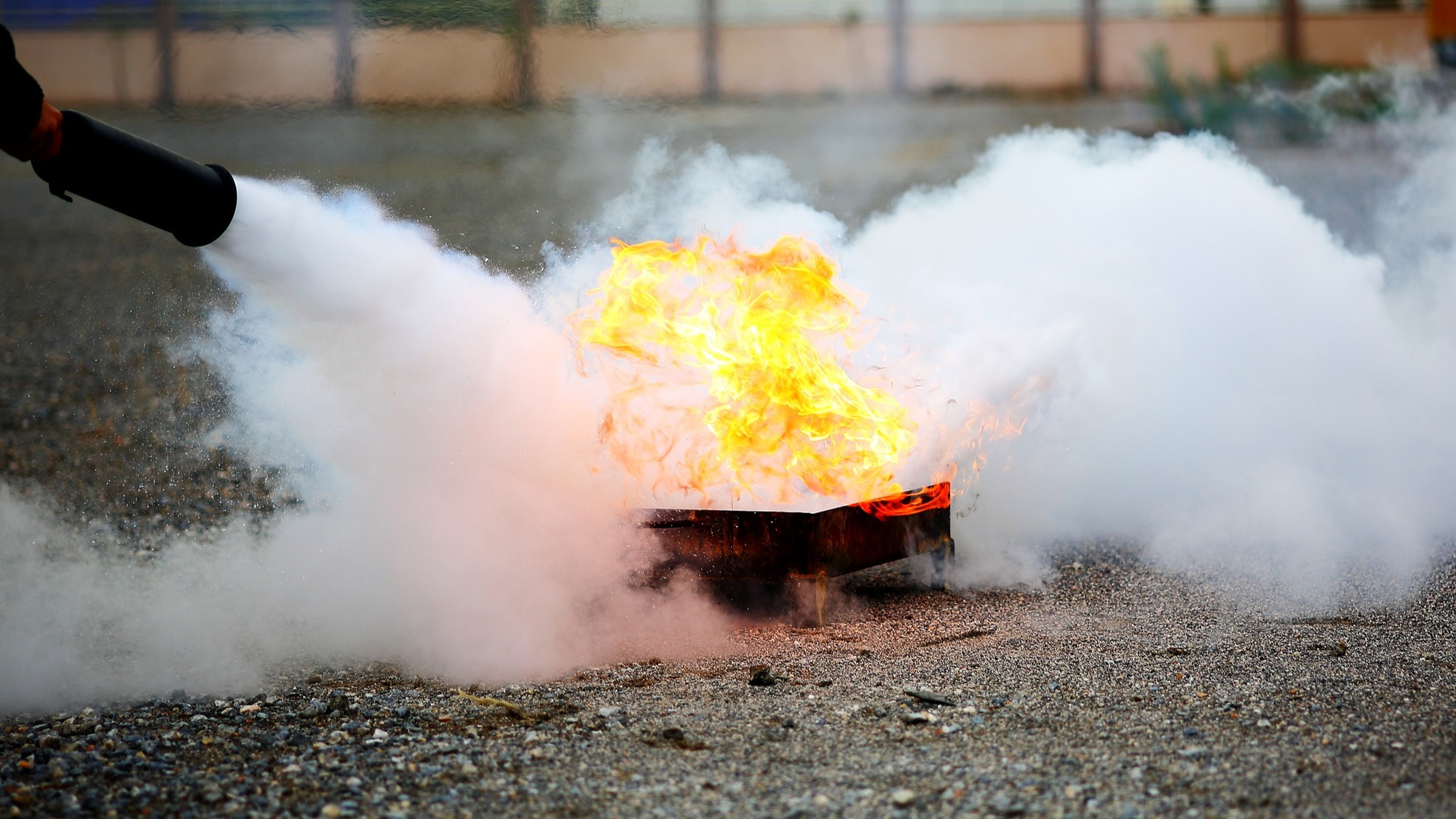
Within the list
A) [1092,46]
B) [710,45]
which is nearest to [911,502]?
[710,45]

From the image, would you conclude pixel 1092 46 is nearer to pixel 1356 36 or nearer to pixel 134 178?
pixel 1356 36

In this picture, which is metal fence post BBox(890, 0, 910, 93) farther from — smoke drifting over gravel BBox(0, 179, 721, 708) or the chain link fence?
smoke drifting over gravel BBox(0, 179, 721, 708)

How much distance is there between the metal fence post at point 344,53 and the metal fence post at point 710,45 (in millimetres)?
4175

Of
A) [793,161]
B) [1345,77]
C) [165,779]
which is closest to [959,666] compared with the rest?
[165,779]

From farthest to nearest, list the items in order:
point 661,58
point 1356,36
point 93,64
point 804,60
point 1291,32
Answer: point 1291,32 → point 1356,36 → point 804,60 → point 93,64 → point 661,58

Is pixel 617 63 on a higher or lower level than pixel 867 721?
higher

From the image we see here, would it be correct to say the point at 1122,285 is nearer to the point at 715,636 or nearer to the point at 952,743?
the point at 715,636

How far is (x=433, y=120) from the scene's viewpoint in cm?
1720

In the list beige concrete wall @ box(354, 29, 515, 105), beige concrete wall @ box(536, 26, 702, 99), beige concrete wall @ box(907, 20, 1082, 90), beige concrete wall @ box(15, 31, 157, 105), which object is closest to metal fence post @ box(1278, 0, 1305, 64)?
beige concrete wall @ box(907, 20, 1082, 90)

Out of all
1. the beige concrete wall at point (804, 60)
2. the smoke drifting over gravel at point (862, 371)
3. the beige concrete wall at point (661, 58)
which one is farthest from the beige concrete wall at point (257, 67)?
the beige concrete wall at point (804, 60)

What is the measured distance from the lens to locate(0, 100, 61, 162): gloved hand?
18.2 feet

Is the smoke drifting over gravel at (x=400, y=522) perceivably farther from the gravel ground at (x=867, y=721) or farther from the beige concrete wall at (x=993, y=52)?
the beige concrete wall at (x=993, y=52)

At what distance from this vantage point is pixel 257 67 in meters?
13.5

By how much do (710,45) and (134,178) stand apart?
11218 millimetres
